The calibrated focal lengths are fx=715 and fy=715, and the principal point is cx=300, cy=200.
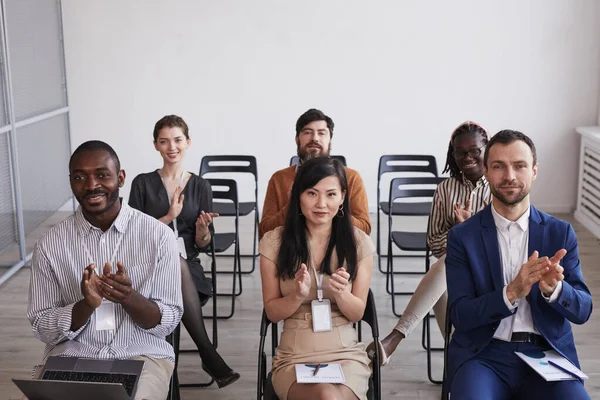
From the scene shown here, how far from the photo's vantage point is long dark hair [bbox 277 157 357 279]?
110 inches

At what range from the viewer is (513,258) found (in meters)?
2.59

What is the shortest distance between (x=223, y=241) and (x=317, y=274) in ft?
6.04

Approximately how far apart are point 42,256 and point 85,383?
0.59 meters

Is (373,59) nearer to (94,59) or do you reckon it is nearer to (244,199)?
(244,199)

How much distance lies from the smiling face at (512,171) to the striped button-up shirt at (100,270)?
1217 mm

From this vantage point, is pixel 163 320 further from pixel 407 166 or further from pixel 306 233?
pixel 407 166

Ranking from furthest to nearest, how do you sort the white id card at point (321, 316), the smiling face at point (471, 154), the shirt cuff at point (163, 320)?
the smiling face at point (471, 154) < the white id card at point (321, 316) < the shirt cuff at point (163, 320)

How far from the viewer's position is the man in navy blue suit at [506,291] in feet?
8.09

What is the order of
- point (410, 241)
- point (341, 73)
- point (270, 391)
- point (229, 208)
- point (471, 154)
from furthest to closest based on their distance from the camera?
point (341, 73) → point (229, 208) → point (410, 241) → point (471, 154) → point (270, 391)

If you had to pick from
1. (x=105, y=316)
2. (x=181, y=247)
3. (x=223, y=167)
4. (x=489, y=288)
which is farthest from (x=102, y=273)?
(x=223, y=167)

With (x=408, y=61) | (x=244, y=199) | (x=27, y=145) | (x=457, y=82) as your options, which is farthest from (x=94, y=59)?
(x=457, y=82)

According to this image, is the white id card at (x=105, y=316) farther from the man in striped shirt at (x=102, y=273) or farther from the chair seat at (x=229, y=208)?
the chair seat at (x=229, y=208)

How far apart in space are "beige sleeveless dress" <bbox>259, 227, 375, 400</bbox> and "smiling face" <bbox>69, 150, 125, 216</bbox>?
2.08ft

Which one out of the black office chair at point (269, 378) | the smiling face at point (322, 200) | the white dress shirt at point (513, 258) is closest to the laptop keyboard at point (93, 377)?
the black office chair at point (269, 378)
